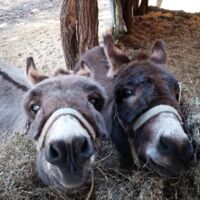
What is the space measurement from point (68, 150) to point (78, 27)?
2994mm

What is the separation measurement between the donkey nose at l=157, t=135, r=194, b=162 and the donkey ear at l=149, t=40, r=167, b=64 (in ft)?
2.67

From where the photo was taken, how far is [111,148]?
105 inches

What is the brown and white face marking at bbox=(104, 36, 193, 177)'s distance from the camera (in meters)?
2.18

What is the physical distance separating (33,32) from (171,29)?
251 centimetres

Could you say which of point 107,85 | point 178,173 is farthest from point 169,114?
point 107,85

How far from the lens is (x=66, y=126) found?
1.99 meters

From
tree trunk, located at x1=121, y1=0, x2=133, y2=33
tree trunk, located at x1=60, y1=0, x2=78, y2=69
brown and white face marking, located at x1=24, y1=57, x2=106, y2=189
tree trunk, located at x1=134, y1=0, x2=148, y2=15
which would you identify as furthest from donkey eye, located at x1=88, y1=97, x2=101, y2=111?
tree trunk, located at x1=134, y1=0, x2=148, y2=15

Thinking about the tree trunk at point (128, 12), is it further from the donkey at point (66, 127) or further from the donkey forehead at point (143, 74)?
the donkey at point (66, 127)

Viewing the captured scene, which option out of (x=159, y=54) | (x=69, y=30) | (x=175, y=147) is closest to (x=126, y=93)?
(x=159, y=54)

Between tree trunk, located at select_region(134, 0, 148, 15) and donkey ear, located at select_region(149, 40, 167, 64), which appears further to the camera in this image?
tree trunk, located at select_region(134, 0, 148, 15)

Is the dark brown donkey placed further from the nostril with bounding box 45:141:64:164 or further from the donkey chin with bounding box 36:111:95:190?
the nostril with bounding box 45:141:64:164

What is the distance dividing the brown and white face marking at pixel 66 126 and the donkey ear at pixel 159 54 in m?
0.53

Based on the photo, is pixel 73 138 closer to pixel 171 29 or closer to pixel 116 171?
pixel 116 171

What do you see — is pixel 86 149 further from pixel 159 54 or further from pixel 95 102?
pixel 159 54
